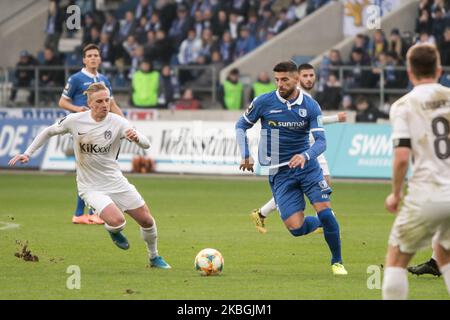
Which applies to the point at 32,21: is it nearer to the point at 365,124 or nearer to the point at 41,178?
the point at 41,178

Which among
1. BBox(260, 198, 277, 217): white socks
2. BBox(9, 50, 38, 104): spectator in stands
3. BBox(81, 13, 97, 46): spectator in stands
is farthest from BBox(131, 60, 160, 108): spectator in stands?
BBox(260, 198, 277, 217): white socks

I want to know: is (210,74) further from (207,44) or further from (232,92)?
(232,92)

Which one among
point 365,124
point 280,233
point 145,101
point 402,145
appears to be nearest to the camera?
point 402,145

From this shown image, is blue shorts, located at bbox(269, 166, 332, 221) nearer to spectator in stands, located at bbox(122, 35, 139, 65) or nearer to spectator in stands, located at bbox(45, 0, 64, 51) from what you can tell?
spectator in stands, located at bbox(122, 35, 139, 65)

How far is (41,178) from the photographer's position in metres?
25.8

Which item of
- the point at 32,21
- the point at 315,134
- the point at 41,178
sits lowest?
the point at 41,178

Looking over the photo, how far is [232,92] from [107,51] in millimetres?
4820

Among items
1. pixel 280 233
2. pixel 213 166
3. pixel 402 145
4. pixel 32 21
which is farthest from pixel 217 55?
pixel 402 145

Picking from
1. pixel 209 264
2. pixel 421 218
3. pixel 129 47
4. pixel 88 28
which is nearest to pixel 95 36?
pixel 88 28

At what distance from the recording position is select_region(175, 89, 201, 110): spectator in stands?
95.4ft

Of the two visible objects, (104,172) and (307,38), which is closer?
(104,172)

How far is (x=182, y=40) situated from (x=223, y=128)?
7247 millimetres

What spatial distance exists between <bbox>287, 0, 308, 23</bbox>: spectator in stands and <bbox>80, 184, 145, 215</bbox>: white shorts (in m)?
19.7

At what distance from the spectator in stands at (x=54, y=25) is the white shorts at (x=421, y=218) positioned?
1056 inches
